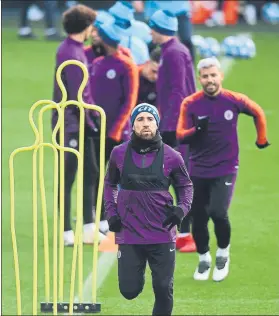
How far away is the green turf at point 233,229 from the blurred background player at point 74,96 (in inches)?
28.6

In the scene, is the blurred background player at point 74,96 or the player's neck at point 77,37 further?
the player's neck at point 77,37

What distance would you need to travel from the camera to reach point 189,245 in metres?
11.9

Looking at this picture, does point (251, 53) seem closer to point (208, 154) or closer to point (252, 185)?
point (252, 185)

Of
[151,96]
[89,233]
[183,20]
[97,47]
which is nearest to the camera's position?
[89,233]

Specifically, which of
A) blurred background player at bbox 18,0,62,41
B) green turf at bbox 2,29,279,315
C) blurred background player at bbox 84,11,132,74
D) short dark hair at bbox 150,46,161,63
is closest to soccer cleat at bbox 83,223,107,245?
green turf at bbox 2,29,279,315

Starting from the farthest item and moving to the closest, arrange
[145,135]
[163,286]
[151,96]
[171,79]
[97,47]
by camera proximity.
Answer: [97,47], [151,96], [171,79], [163,286], [145,135]

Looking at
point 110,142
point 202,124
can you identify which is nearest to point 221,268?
point 202,124

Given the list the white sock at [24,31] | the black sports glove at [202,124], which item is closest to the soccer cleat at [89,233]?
the black sports glove at [202,124]

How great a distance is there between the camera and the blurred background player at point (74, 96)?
11453 millimetres

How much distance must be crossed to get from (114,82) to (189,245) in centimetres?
169

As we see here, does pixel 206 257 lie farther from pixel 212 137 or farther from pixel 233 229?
pixel 233 229

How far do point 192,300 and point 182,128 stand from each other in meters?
1.47

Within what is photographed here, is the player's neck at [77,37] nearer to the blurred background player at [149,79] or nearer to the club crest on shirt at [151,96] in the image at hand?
the blurred background player at [149,79]

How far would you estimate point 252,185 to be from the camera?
14367mm
